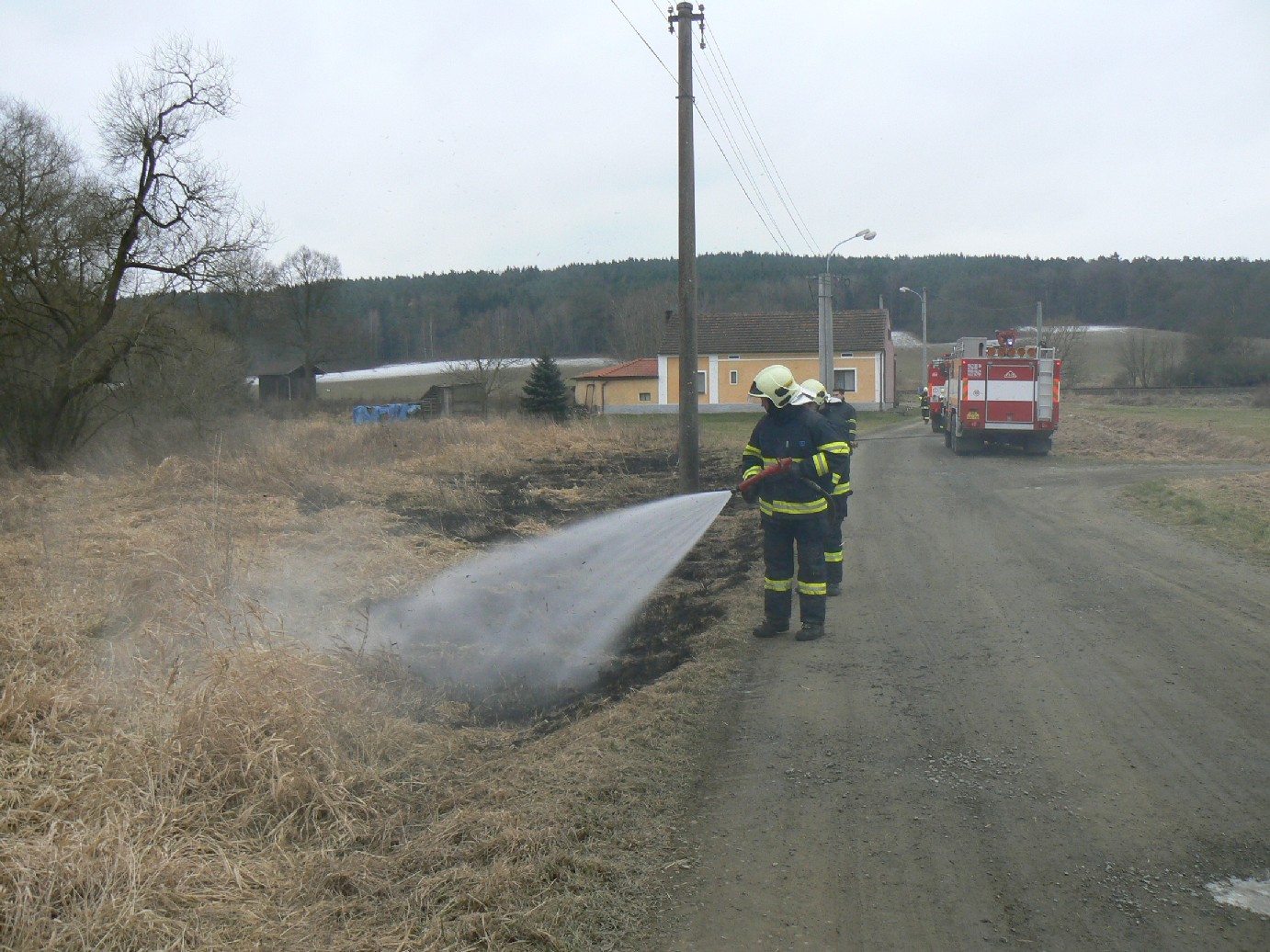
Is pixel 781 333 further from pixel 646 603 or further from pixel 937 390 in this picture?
pixel 646 603

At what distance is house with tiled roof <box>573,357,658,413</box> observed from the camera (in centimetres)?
6328

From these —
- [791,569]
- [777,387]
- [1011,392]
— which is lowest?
[791,569]

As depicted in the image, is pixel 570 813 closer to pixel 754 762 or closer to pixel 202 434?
pixel 754 762

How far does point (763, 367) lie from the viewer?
176 feet

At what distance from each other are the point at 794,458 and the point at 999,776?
9.43 ft

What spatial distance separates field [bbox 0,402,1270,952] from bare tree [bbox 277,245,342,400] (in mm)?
56648

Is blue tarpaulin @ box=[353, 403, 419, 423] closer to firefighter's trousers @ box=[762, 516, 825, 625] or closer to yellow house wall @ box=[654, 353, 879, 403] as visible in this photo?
yellow house wall @ box=[654, 353, 879, 403]

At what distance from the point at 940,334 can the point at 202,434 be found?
1700 inches

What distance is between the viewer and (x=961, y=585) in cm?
868

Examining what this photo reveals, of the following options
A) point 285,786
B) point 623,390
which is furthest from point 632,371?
point 285,786

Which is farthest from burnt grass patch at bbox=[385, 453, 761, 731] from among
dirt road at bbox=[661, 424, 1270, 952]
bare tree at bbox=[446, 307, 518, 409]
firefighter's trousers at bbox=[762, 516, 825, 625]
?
bare tree at bbox=[446, 307, 518, 409]

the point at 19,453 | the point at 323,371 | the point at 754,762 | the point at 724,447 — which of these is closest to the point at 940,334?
the point at 724,447

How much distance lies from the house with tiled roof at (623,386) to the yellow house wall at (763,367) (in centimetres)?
806

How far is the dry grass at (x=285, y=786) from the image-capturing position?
3.21 m
